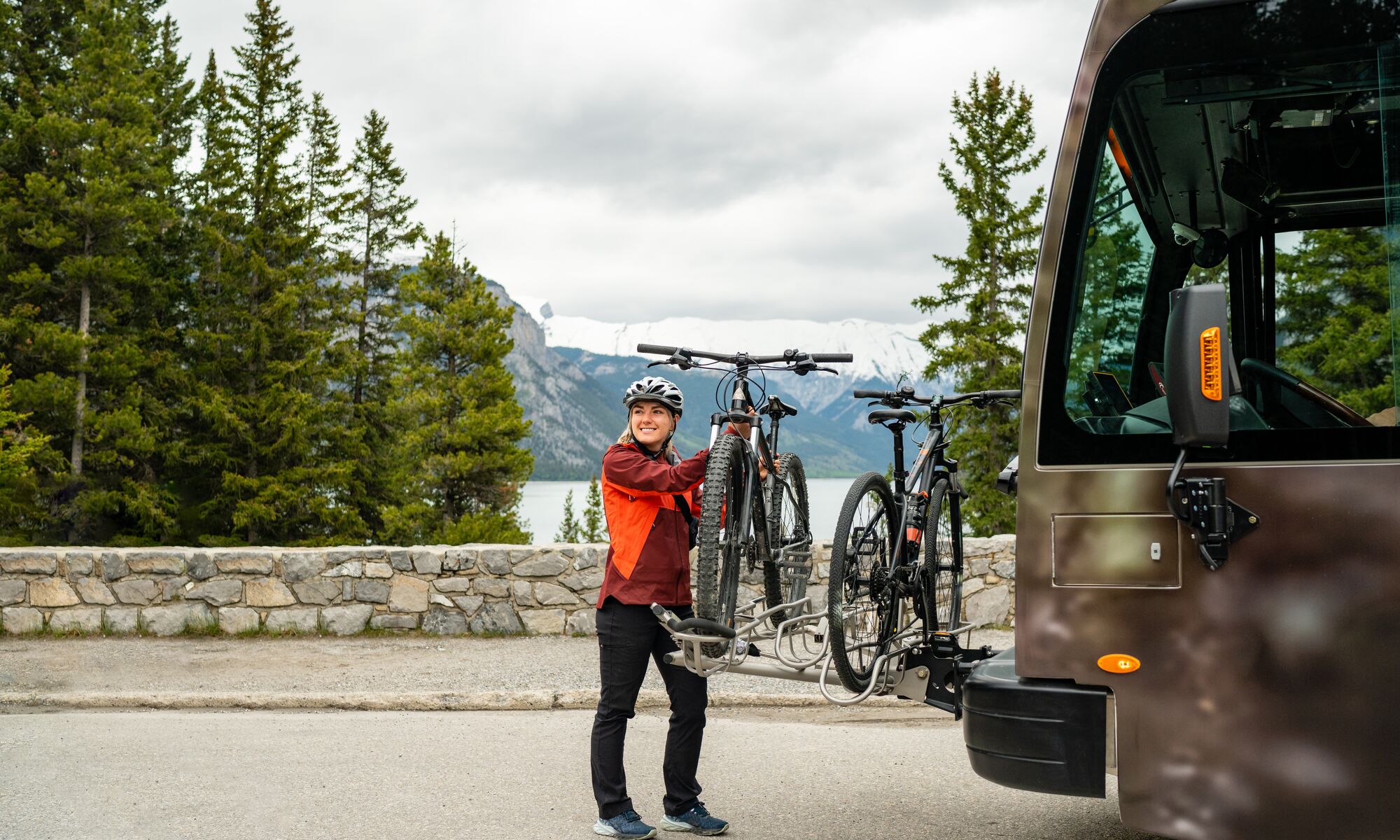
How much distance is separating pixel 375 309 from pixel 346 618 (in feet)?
105

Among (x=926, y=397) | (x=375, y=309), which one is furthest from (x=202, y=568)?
(x=375, y=309)

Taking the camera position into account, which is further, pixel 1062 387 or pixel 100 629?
pixel 100 629

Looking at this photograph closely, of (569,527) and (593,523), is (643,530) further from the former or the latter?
(593,523)

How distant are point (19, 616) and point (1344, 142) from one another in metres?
11.5

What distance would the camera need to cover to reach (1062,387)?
3.29 meters

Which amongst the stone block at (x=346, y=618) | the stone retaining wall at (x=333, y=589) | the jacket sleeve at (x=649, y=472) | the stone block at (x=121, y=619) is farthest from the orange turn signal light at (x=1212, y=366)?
the stone block at (x=121, y=619)

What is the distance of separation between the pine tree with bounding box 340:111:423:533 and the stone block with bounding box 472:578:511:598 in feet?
79.7

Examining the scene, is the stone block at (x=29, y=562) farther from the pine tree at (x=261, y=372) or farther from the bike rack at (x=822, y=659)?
the pine tree at (x=261, y=372)

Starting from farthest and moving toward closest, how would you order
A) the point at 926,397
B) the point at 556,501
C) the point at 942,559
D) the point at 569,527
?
the point at 556,501
the point at 569,527
the point at 926,397
the point at 942,559

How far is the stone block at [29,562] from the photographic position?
10.5 metres

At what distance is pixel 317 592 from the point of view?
10.7m

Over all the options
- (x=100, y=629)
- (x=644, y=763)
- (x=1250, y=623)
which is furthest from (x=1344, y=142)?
(x=100, y=629)

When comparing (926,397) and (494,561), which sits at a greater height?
(926,397)

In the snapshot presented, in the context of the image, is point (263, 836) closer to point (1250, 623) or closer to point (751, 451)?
point (751, 451)
